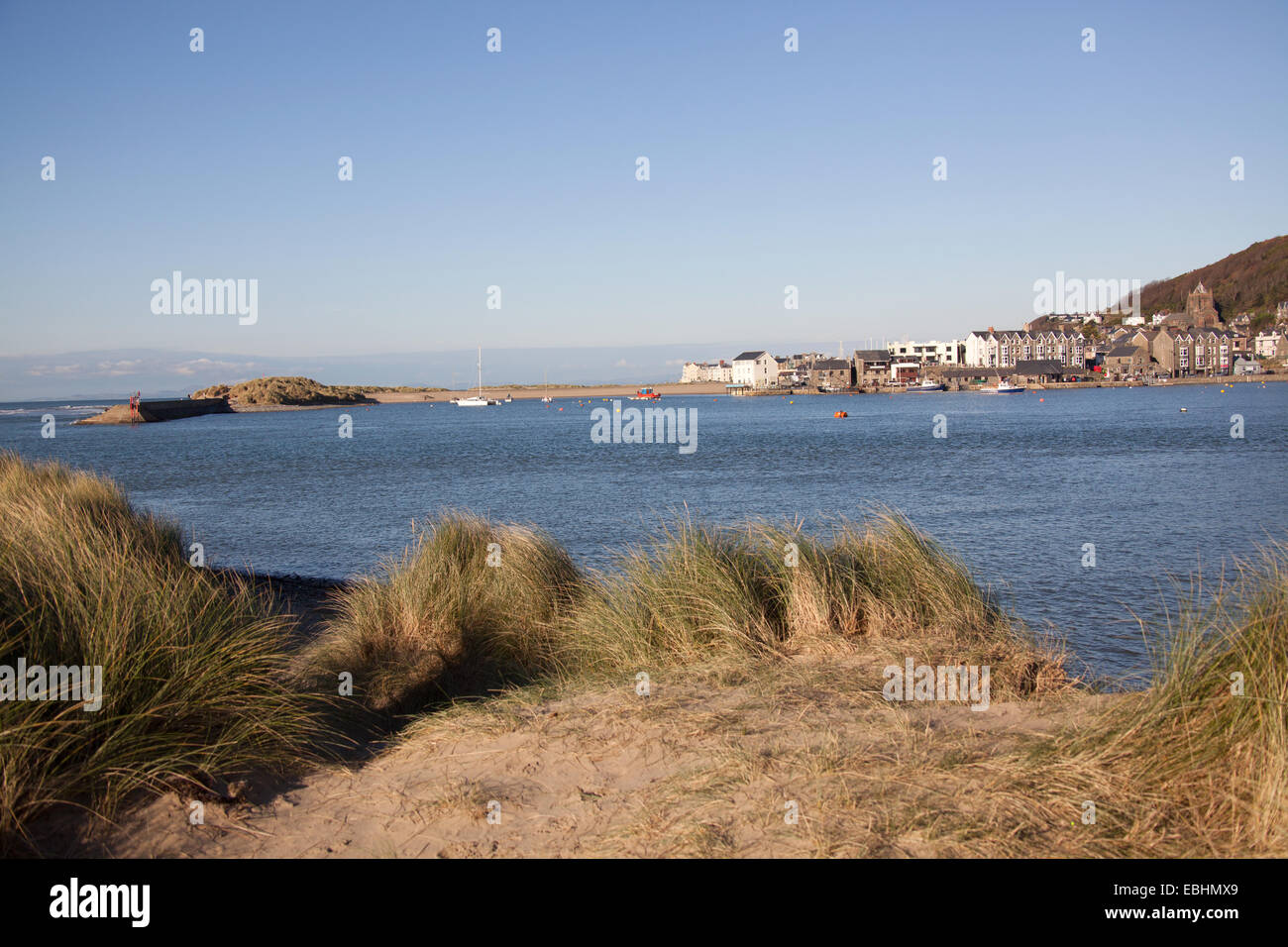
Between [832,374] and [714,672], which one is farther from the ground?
[832,374]

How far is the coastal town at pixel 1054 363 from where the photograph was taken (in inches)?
6540

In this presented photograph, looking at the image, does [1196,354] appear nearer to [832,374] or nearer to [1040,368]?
[1040,368]

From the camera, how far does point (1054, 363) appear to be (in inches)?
6550

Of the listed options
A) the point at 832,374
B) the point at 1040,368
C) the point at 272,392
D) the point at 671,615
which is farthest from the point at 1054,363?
the point at 671,615

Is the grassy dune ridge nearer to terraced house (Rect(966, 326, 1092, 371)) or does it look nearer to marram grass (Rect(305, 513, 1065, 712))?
marram grass (Rect(305, 513, 1065, 712))

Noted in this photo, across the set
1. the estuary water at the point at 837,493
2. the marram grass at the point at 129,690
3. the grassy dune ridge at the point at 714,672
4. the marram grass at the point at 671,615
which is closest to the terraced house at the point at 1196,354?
the estuary water at the point at 837,493

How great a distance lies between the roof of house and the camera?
163 meters

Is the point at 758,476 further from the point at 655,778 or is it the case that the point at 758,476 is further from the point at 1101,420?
the point at 1101,420

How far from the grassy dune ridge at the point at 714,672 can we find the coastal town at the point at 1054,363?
532 feet

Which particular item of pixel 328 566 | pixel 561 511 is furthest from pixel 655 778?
pixel 561 511

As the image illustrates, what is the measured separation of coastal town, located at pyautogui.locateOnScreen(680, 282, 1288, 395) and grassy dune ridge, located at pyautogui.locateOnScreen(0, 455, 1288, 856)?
16214 cm

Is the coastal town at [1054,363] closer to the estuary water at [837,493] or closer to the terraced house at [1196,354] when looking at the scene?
the terraced house at [1196,354]

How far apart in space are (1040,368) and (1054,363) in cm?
533
